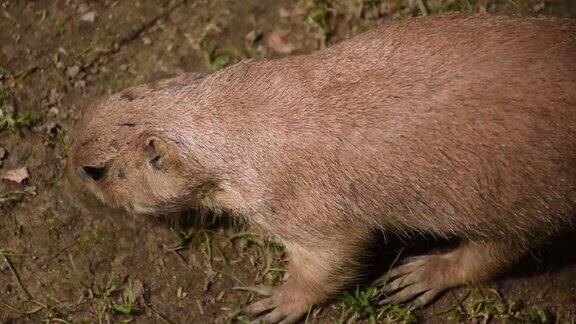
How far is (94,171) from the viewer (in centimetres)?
366

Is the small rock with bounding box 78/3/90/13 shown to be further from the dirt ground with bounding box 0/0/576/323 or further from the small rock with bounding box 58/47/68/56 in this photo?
the small rock with bounding box 58/47/68/56

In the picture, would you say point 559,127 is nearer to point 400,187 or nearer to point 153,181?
point 400,187

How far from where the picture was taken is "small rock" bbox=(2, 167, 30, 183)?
456 centimetres

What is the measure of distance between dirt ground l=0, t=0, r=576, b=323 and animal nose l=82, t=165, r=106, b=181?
82cm

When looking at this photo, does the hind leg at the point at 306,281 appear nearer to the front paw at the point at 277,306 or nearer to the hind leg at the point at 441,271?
the front paw at the point at 277,306

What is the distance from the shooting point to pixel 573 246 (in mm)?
4371

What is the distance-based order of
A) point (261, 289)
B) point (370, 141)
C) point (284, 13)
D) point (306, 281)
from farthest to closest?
point (284, 13) → point (261, 289) → point (306, 281) → point (370, 141)

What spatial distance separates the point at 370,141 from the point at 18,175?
8.33ft

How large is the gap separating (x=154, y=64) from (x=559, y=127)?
9.08ft

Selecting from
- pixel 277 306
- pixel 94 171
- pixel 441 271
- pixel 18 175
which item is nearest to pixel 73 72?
pixel 18 175

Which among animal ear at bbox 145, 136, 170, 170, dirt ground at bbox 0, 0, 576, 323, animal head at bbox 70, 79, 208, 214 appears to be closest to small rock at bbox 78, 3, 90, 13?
dirt ground at bbox 0, 0, 576, 323

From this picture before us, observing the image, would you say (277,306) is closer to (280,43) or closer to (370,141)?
(370,141)

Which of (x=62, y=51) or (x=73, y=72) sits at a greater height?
(x=62, y=51)

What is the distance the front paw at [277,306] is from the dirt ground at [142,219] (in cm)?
10
